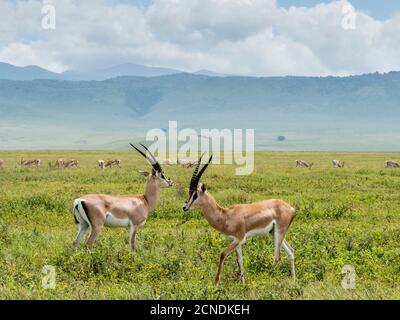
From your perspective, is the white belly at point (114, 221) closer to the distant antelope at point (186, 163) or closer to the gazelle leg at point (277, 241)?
the gazelle leg at point (277, 241)

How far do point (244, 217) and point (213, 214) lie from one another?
1.80 ft

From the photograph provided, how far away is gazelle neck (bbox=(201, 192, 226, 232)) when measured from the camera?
10430mm

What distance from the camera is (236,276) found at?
1024 cm

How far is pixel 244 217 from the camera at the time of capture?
33.9 ft

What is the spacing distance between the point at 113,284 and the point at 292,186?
696 inches

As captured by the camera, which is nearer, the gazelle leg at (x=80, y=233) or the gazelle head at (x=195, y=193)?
the gazelle head at (x=195, y=193)

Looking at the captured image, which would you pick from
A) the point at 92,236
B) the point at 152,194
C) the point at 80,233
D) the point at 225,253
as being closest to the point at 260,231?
the point at 225,253

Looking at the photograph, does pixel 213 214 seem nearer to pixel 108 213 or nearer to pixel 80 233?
pixel 108 213

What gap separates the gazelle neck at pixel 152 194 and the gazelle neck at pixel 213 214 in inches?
90.0

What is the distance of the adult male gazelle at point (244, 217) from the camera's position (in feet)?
33.8

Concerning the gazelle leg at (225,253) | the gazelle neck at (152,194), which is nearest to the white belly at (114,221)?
the gazelle neck at (152,194)

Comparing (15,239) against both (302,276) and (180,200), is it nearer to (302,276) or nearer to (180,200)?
(302,276)

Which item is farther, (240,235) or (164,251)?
(164,251)
